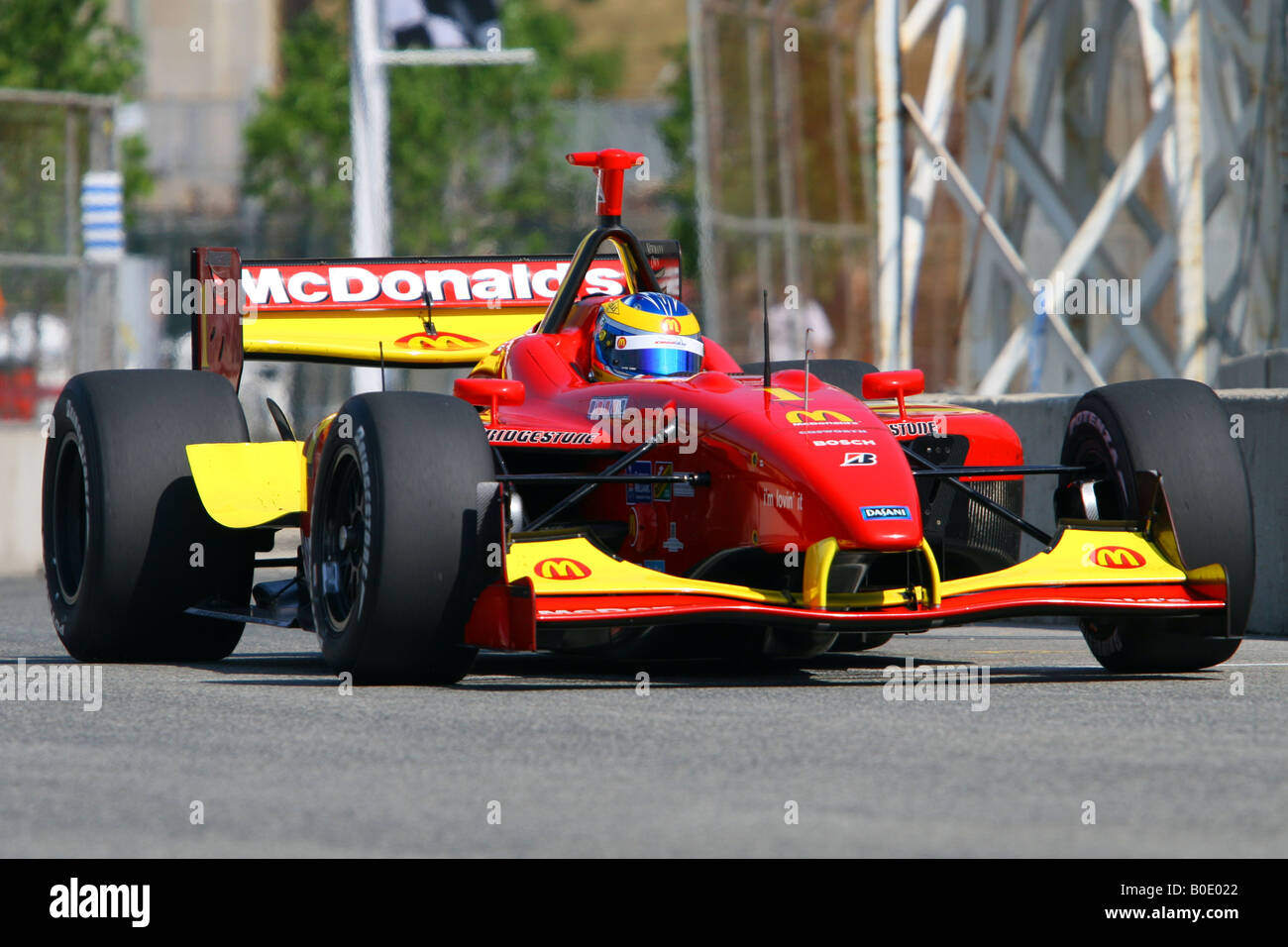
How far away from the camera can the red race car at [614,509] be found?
26.4 feet

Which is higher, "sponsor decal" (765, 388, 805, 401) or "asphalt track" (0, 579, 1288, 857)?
"sponsor decal" (765, 388, 805, 401)

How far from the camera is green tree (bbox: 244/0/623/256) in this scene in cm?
3950

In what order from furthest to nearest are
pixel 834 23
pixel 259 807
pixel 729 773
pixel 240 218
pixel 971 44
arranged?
1. pixel 240 218
2. pixel 834 23
3. pixel 971 44
4. pixel 729 773
5. pixel 259 807

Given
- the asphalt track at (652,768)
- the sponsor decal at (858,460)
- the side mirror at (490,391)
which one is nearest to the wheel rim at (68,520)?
the asphalt track at (652,768)

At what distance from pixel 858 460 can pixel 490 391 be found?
1.77 m

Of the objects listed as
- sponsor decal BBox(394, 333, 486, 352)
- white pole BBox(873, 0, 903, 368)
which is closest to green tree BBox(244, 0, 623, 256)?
white pole BBox(873, 0, 903, 368)

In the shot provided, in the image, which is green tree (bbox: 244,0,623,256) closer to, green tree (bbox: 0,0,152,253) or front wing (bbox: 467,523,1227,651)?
green tree (bbox: 0,0,152,253)

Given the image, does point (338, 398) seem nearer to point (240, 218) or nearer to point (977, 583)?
point (240, 218)

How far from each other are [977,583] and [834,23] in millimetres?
17983

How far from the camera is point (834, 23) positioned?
1000 inches

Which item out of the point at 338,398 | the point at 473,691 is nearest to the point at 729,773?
the point at 473,691

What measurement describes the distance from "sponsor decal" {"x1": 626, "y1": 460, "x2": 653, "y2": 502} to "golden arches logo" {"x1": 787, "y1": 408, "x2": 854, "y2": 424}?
750mm

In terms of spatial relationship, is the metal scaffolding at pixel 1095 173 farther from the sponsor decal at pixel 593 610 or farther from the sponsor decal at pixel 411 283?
the sponsor decal at pixel 593 610
